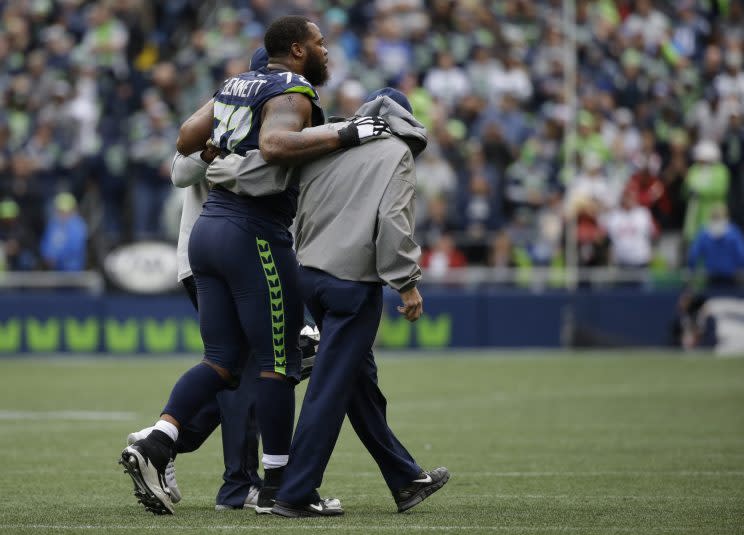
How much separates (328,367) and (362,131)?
3.44ft

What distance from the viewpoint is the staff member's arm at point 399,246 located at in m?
6.35

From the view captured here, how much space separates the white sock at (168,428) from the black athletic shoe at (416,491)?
1031mm

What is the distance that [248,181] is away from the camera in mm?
6496

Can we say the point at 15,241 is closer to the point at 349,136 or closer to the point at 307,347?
the point at 307,347

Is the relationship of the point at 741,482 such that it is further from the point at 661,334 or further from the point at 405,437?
the point at 661,334

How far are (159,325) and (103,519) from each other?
14.1 metres

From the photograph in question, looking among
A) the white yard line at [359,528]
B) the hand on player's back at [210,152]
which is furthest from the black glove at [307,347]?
the white yard line at [359,528]

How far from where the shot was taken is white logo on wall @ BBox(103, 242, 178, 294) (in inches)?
785

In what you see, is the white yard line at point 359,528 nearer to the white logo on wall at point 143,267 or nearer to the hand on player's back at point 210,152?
the hand on player's back at point 210,152

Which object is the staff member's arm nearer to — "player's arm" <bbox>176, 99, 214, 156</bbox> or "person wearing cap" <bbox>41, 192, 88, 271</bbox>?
"player's arm" <bbox>176, 99, 214, 156</bbox>

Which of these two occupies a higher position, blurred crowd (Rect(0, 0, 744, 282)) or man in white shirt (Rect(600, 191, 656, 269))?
blurred crowd (Rect(0, 0, 744, 282))

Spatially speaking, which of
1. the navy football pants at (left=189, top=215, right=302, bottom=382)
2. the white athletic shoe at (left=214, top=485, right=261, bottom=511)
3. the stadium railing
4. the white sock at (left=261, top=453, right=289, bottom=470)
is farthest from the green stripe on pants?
the stadium railing

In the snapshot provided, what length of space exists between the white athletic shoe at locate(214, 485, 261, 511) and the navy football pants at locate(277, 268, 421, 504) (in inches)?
21.6

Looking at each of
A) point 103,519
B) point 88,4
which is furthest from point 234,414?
point 88,4
